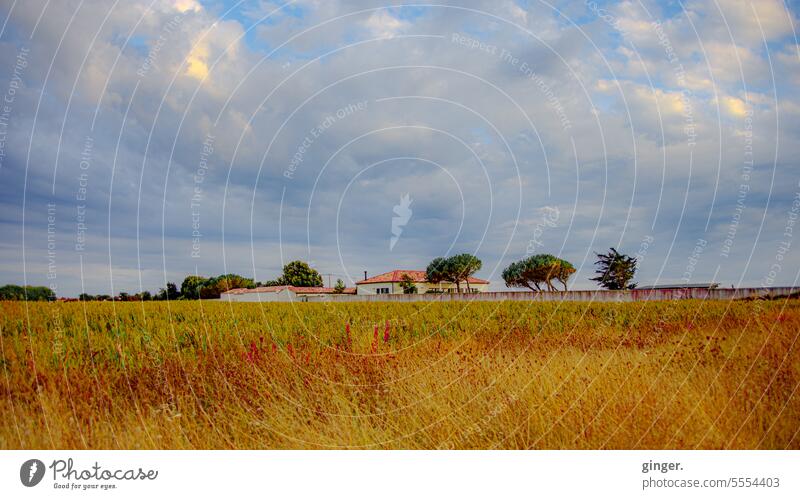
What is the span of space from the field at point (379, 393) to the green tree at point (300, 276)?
75515 millimetres

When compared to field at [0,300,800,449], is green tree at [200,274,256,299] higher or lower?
higher

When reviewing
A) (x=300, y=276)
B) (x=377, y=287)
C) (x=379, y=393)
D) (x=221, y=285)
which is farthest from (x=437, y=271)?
(x=379, y=393)

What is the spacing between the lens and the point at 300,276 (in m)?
90.5

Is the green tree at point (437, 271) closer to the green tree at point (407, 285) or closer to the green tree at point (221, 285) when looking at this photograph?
the green tree at point (407, 285)

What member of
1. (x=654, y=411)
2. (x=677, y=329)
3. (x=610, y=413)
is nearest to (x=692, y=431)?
(x=654, y=411)
